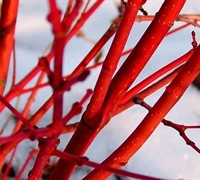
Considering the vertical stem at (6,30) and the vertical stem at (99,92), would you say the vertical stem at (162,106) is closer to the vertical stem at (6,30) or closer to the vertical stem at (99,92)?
the vertical stem at (99,92)

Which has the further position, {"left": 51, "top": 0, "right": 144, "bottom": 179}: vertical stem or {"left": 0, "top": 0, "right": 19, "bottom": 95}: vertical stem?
{"left": 0, "top": 0, "right": 19, "bottom": 95}: vertical stem

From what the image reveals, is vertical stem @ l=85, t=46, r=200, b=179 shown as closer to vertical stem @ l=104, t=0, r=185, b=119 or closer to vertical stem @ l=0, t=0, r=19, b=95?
vertical stem @ l=104, t=0, r=185, b=119

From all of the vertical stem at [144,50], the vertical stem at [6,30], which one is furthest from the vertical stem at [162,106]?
the vertical stem at [6,30]

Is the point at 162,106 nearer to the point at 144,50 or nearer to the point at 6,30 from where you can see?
the point at 144,50

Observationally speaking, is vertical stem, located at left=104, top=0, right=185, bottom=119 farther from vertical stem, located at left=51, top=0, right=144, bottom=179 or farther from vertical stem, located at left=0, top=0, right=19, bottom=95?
vertical stem, located at left=0, top=0, right=19, bottom=95

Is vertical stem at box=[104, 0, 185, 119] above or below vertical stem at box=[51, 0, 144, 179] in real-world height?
above

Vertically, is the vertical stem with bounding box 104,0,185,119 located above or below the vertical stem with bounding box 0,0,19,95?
below

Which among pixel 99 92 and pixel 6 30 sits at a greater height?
pixel 6 30

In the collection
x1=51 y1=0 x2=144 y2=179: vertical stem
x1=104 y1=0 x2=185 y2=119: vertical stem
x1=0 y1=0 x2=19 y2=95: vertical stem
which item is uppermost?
x1=0 y1=0 x2=19 y2=95: vertical stem

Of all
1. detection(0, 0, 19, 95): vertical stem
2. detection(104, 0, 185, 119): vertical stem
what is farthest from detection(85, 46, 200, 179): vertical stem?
detection(0, 0, 19, 95): vertical stem

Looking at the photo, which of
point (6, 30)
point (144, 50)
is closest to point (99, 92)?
point (144, 50)

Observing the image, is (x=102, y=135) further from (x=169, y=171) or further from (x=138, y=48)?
(x=138, y=48)
